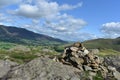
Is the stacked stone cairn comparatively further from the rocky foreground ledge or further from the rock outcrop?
the rocky foreground ledge

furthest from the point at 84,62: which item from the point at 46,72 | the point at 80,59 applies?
the point at 46,72

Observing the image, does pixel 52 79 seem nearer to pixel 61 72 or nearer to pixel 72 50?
pixel 61 72

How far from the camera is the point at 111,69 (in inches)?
1356

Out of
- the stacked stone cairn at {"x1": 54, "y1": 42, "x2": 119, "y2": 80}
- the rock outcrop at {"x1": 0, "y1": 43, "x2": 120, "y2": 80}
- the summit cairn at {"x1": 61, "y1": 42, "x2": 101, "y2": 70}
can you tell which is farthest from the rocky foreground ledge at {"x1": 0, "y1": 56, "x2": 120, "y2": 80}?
the summit cairn at {"x1": 61, "y1": 42, "x2": 101, "y2": 70}

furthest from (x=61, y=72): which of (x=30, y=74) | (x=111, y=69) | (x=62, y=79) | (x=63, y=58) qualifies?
(x=111, y=69)

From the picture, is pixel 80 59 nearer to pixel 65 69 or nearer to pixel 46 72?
pixel 65 69

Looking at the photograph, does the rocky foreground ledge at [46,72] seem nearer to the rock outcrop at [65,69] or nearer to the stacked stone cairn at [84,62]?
the rock outcrop at [65,69]

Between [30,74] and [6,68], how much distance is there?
610cm

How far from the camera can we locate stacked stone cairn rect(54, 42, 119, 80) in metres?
32.3

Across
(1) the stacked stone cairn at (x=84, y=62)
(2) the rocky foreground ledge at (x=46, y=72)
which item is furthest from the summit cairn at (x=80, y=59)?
(2) the rocky foreground ledge at (x=46, y=72)

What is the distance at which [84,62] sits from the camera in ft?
110

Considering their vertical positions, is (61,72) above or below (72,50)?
below

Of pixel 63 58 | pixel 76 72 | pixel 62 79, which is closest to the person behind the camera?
pixel 62 79

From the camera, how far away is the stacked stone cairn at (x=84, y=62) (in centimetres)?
3234
